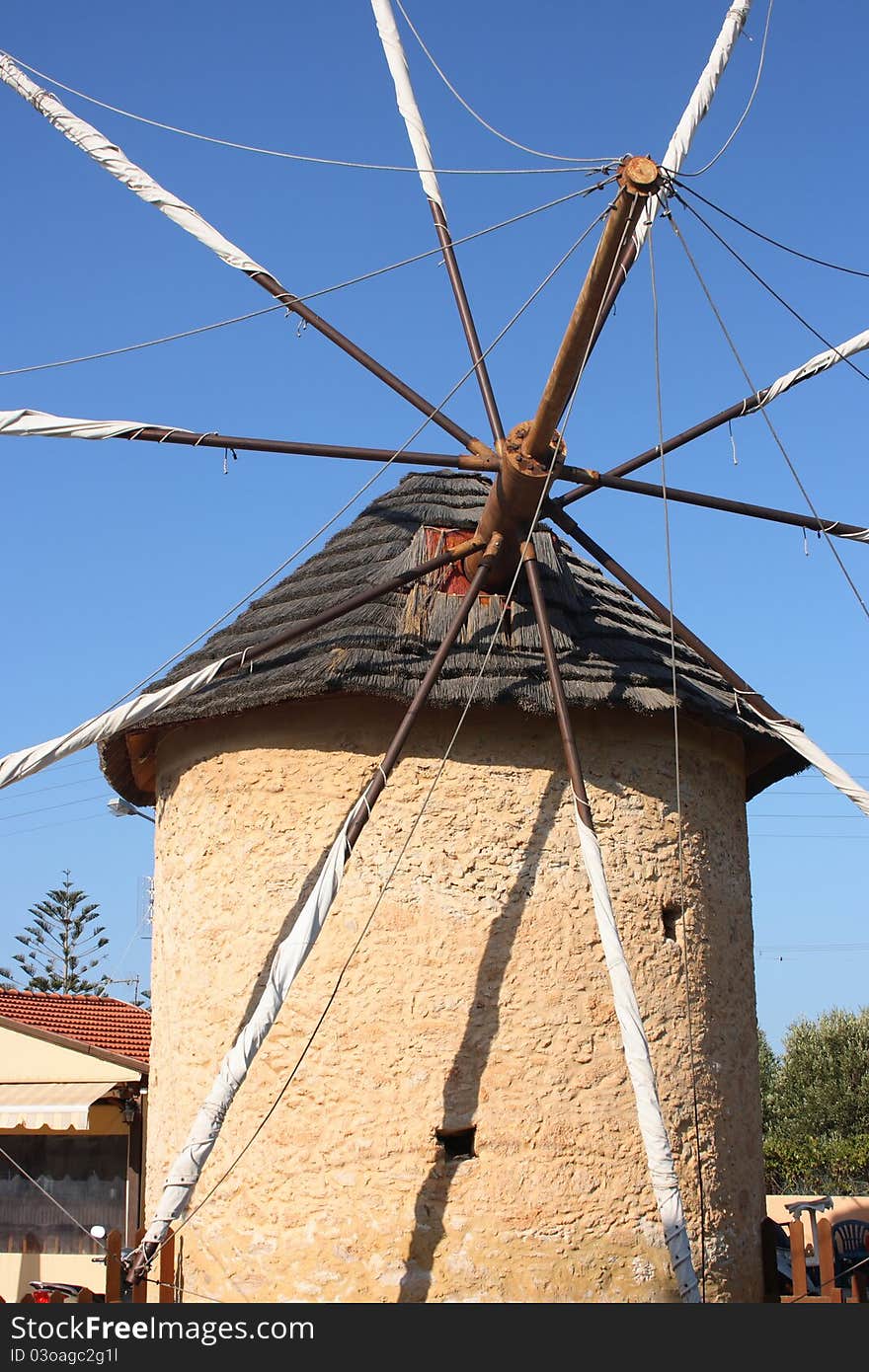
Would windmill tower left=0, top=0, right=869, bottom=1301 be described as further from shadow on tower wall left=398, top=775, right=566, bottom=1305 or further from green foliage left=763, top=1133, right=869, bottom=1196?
green foliage left=763, top=1133, right=869, bottom=1196

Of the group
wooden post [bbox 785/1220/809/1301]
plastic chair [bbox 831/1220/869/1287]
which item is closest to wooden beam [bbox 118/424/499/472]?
wooden post [bbox 785/1220/809/1301]

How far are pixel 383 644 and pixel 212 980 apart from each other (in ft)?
6.23

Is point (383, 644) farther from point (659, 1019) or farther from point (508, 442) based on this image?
point (659, 1019)

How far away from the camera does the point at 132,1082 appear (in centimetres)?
989

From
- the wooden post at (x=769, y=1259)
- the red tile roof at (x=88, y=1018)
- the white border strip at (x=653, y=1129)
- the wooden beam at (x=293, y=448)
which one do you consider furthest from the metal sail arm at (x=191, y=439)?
the red tile roof at (x=88, y=1018)

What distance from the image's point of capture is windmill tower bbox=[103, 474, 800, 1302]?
586 cm

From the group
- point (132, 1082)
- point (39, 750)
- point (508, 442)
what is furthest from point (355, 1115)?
point (132, 1082)

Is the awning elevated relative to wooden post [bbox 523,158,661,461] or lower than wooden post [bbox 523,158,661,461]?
lower

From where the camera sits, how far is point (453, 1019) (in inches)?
238

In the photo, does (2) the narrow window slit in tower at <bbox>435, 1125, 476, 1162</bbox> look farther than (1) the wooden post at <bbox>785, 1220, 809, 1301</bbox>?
No

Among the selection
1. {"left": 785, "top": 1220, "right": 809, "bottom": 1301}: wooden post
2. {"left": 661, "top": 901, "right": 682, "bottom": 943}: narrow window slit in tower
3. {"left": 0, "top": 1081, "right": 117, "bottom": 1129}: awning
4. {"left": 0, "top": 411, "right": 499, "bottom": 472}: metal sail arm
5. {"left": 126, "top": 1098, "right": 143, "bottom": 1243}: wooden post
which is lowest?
{"left": 785, "top": 1220, "right": 809, "bottom": 1301}: wooden post

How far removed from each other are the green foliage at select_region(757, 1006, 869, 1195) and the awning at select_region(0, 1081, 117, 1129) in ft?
43.1

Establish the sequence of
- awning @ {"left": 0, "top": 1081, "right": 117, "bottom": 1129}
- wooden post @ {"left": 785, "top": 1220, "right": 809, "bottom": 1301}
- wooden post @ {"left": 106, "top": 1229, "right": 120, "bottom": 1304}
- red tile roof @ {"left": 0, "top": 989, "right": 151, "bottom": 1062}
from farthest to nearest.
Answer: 1. red tile roof @ {"left": 0, "top": 989, "right": 151, "bottom": 1062}
2. awning @ {"left": 0, "top": 1081, "right": 117, "bottom": 1129}
3. wooden post @ {"left": 785, "top": 1220, "right": 809, "bottom": 1301}
4. wooden post @ {"left": 106, "top": 1229, "right": 120, "bottom": 1304}

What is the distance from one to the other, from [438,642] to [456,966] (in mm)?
1623
